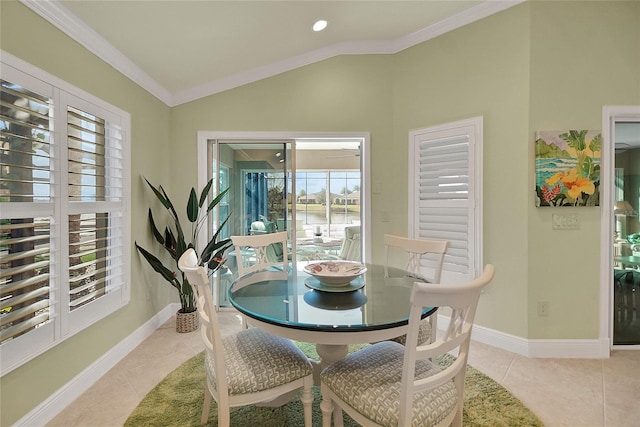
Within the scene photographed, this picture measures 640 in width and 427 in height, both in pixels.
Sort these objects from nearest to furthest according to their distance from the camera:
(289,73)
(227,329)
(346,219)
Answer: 1. (227,329)
2. (289,73)
3. (346,219)

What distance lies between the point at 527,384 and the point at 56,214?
3.25m

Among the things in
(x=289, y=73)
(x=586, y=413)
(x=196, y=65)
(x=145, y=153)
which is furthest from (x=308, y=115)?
(x=586, y=413)

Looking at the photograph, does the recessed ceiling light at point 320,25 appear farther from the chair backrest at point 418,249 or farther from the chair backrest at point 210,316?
the chair backrest at point 210,316

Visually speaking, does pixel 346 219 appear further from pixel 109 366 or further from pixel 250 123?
pixel 109 366

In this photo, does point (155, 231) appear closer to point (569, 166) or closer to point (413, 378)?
point (413, 378)

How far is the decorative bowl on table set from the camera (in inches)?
71.5

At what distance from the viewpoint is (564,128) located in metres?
2.59

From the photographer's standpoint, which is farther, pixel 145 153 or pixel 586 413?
pixel 145 153

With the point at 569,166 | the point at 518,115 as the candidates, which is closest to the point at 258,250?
the point at 518,115

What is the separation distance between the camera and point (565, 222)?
103 inches

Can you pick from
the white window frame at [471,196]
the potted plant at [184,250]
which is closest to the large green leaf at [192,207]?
the potted plant at [184,250]

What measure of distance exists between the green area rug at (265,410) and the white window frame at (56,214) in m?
0.66

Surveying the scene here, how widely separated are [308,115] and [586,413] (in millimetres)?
3270

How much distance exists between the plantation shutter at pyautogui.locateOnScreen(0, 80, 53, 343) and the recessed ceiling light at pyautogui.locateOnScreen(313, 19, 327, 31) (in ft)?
7.00
